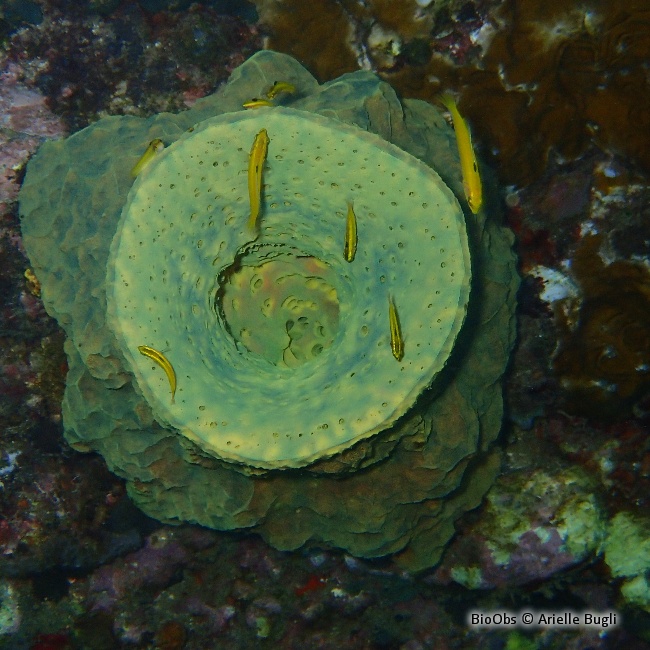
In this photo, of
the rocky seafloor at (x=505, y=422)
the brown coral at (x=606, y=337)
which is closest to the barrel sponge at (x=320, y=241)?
the rocky seafloor at (x=505, y=422)

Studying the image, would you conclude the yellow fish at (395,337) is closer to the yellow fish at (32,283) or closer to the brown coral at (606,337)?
the brown coral at (606,337)

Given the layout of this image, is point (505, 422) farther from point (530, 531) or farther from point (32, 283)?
point (32, 283)

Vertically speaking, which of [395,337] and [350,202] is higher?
[350,202]

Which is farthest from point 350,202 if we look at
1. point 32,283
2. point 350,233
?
point 32,283

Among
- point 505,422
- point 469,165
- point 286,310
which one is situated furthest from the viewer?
point 505,422

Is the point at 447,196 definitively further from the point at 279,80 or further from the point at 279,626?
the point at 279,626

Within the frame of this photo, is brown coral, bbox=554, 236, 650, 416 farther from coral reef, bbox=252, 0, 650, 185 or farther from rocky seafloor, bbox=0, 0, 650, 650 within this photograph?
coral reef, bbox=252, 0, 650, 185

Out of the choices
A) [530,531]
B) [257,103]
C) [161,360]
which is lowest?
[530,531]
